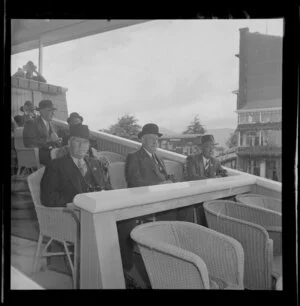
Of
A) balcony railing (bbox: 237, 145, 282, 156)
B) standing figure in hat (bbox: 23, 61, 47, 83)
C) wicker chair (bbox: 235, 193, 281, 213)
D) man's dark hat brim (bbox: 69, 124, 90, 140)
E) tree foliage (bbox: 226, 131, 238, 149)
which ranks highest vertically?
standing figure in hat (bbox: 23, 61, 47, 83)

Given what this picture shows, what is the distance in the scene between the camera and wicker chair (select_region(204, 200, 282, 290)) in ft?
Result: 7.45

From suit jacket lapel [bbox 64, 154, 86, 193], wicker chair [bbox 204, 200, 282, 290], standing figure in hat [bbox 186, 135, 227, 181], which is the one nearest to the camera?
wicker chair [bbox 204, 200, 282, 290]

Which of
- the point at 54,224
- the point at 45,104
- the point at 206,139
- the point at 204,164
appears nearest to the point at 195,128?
the point at 206,139

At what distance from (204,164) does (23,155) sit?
1.16 metres

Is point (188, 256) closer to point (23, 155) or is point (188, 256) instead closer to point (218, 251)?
point (218, 251)

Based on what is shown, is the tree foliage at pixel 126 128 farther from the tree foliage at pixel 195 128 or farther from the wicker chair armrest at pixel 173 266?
the wicker chair armrest at pixel 173 266

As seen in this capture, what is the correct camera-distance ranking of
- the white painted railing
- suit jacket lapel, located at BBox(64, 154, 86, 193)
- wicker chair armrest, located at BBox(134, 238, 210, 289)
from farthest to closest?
suit jacket lapel, located at BBox(64, 154, 86, 193) < the white painted railing < wicker chair armrest, located at BBox(134, 238, 210, 289)

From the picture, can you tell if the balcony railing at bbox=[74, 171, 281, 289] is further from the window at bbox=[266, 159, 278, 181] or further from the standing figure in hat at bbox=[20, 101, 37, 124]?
the standing figure in hat at bbox=[20, 101, 37, 124]

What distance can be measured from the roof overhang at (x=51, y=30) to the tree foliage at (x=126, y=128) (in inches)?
22.4

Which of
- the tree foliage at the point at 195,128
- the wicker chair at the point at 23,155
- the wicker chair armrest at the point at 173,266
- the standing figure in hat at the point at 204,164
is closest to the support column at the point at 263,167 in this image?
the standing figure in hat at the point at 204,164

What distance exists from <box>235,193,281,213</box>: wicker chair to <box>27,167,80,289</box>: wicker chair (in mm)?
1157

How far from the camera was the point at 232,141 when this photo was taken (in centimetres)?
248

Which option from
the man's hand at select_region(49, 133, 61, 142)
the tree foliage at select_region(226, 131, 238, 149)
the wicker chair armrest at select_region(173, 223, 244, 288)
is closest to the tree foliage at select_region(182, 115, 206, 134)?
the tree foliage at select_region(226, 131, 238, 149)
